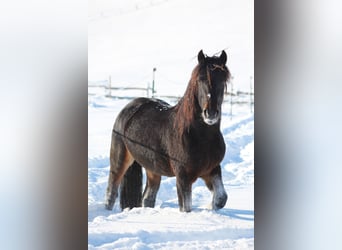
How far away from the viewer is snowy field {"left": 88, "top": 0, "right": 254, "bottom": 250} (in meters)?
2.20

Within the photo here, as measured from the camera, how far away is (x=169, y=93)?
2.25 metres

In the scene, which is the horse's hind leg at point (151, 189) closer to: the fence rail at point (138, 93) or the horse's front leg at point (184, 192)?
the horse's front leg at point (184, 192)

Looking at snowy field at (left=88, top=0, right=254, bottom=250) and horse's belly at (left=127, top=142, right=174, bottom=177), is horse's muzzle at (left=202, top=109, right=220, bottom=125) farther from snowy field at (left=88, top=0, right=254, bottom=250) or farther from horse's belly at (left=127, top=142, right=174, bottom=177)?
horse's belly at (left=127, top=142, right=174, bottom=177)

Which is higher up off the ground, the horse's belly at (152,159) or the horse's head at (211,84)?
the horse's head at (211,84)

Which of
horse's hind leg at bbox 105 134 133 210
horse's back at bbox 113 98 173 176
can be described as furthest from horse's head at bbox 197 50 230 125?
horse's hind leg at bbox 105 134 133 210

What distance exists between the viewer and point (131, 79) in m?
2.23

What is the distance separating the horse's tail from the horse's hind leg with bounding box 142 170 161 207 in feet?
0.09

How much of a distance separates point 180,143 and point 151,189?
0.77 feet

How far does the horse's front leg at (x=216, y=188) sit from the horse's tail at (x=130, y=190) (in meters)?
0.29

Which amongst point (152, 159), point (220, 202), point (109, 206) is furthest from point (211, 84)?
point (109, 206)

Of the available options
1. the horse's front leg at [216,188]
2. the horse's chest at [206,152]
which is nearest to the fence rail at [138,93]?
the horse's chest at [206,152]

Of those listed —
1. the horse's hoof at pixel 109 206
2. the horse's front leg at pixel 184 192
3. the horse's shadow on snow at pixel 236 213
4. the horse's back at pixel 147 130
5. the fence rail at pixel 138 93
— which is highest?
the fence rail at pixel 138 93

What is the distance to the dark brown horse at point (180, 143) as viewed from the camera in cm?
225
